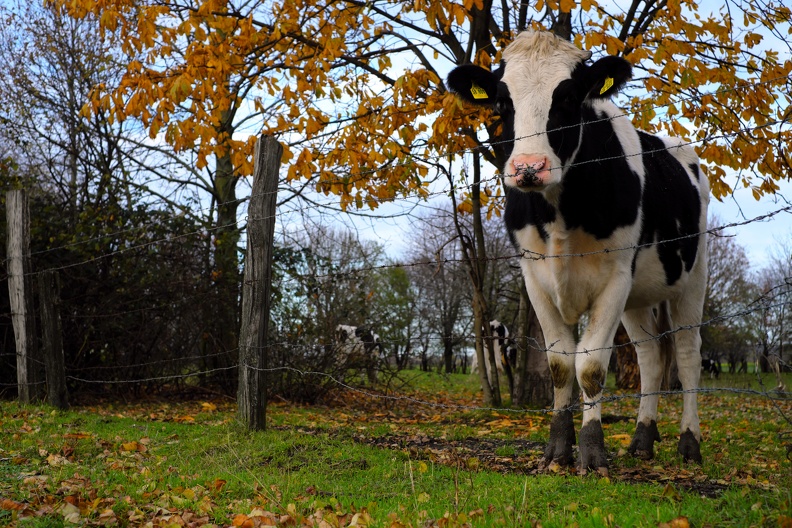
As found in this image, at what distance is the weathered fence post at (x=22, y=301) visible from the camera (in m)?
9.37

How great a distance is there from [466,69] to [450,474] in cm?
293

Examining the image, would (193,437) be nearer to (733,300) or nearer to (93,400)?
(93,400)

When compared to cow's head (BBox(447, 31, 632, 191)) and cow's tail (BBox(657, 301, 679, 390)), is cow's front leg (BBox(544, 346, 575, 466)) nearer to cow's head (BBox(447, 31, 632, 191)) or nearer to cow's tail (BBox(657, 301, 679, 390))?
cow's head (BBox(447, 31, 632, 191))

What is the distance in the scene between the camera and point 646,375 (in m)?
7.14

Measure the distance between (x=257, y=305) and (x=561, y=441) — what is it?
9.57ft

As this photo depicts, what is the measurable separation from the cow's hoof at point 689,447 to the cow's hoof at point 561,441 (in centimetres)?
120

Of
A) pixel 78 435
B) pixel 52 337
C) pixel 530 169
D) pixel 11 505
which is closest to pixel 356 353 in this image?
pixel 52 337

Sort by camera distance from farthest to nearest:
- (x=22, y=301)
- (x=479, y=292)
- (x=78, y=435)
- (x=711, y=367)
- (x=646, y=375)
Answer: (x=711, y=367) → (x=479, y=292) → (x=22, y=301) → (x=646, y=375) → (x=78, y=435)

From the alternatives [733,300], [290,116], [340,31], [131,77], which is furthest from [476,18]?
[733,300]

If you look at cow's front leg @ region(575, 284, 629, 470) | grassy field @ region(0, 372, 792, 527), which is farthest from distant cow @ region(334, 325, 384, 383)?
cow's front leg @ region(575, 284, 629, 470)

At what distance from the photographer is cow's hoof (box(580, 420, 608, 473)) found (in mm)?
5066

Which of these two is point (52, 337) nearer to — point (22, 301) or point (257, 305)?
point (22, 301)

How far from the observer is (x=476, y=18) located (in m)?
9.80

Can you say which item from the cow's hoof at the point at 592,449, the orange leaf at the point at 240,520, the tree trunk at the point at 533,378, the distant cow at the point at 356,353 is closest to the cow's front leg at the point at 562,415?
the cow's hoof at the point at 592,449
